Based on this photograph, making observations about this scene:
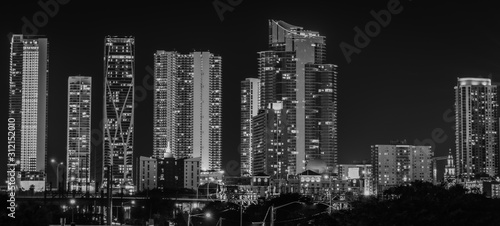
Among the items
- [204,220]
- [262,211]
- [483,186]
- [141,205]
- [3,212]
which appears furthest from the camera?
[483,186]

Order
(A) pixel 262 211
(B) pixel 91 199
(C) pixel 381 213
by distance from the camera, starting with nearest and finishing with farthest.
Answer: (C) pixel 381 213
(A) pixel 262 211
(B) pixel 91 199

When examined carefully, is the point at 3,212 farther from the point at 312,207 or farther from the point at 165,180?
the point at 165,180

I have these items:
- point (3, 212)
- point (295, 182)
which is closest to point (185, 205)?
point (295, 182)

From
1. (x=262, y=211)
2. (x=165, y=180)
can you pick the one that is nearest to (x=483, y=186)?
(x=165, y=180)

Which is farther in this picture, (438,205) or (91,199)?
(91,199)

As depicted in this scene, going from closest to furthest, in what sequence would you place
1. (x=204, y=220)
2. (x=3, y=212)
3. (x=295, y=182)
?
(x=3, y=212) → (x=204, y=220) → (x=295, y=182)

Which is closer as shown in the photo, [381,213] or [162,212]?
[381,213]

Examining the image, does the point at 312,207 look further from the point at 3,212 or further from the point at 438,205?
the point at 3,212

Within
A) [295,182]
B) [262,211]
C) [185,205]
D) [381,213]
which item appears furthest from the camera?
[295,182]

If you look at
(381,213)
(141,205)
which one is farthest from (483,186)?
(381,213)
